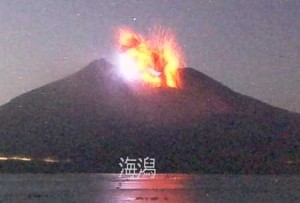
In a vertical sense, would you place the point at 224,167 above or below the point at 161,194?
above

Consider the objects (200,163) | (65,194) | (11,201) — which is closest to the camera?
(11,201)

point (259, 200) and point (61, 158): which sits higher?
point (61, 158)

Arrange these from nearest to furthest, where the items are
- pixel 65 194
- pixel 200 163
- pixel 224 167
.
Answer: pixel 65 194 < pixel 224 167 < pixel 200 163

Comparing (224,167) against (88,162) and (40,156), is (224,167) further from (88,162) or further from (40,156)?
(40,156)

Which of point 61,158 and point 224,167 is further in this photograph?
point 61,158

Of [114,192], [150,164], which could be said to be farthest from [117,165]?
[114,192]

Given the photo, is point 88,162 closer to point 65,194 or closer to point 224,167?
point 224,167

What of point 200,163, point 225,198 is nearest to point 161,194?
point 225,198

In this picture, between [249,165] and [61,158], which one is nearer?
[249,165]

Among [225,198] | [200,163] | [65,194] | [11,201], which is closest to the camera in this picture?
[11,201]
